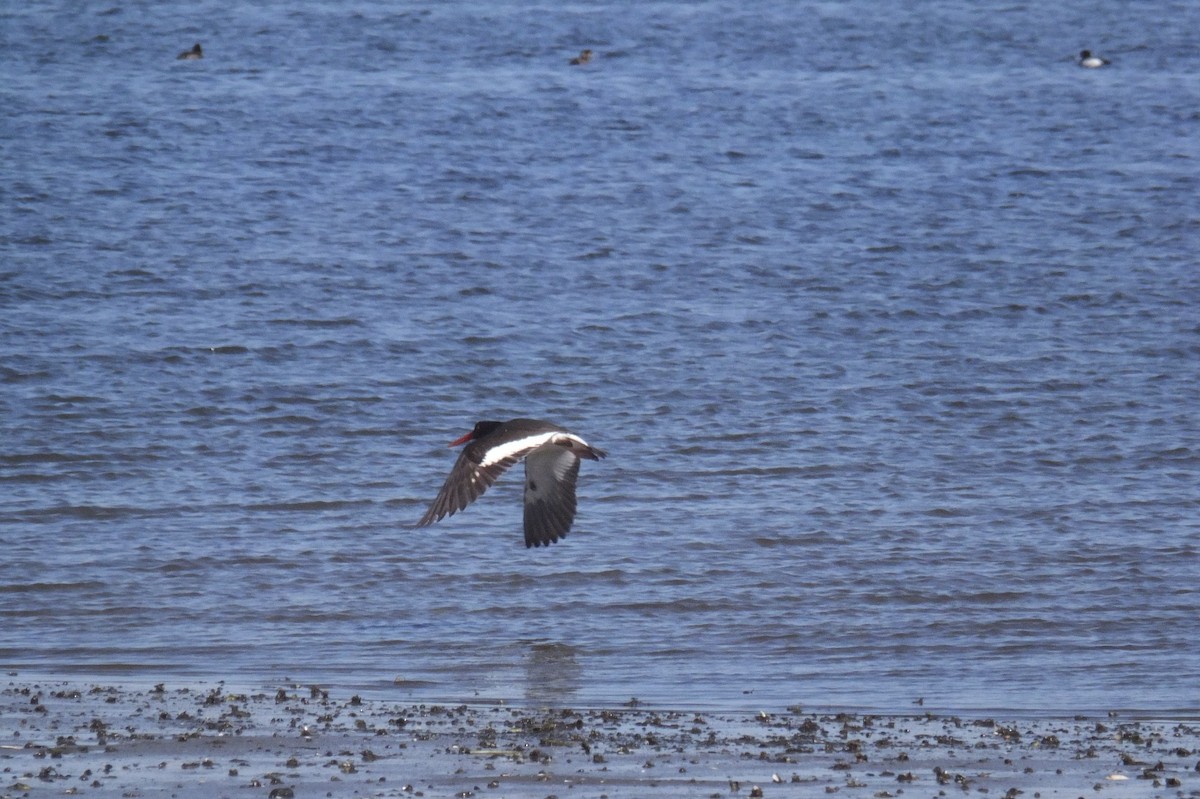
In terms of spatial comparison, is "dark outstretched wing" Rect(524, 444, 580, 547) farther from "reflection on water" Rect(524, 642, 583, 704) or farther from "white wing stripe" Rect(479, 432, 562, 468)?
"reflection on water" Rect(524, 642, 583, 704)

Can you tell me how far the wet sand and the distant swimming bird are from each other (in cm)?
172

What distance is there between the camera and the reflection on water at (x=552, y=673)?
7266 millimetres

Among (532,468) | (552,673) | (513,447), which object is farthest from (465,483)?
(552,673)

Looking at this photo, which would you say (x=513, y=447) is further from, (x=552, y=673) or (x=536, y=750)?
(x=536, y=750)

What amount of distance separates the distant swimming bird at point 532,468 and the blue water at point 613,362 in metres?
0.40

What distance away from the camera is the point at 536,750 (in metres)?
6.16

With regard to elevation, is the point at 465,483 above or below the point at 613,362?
above

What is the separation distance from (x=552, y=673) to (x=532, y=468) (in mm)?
1801

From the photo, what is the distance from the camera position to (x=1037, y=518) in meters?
10.5

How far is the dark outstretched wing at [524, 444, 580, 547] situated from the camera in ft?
30.1

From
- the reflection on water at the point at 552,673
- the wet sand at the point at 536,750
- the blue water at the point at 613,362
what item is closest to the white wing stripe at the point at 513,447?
the blue water at the point at 613,362

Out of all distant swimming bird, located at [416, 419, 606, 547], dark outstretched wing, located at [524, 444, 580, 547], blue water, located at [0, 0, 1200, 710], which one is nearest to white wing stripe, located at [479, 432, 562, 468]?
distant swimming bird, located at [416, 419, 606, 547]

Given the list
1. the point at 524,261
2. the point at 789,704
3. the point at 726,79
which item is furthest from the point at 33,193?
the point at 789,704

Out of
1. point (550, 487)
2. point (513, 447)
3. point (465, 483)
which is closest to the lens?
point (465, 483)
